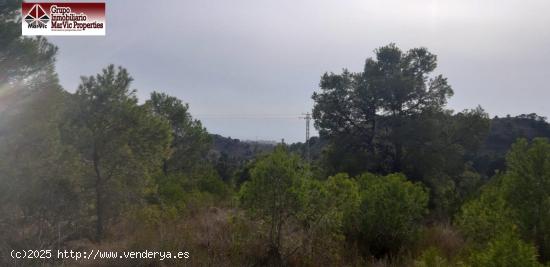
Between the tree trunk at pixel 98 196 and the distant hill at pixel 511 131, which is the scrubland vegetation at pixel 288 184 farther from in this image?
the distant hill at pixel 511 131

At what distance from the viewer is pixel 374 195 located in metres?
7.63

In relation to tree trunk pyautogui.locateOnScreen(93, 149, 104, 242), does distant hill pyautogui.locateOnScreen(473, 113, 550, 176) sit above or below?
above

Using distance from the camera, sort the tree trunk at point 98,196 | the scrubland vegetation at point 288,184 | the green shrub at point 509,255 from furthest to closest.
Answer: the tree trunk at point 98,196
the scrubland vegetation at point 288,184
the green shrub at point 509,255

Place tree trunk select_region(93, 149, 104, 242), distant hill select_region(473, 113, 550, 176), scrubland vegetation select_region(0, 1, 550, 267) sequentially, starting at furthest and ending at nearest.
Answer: distant hill select_region(473, 113, 550, 176) → tree trunk select_region(93, 149, 104, 242) → scrubland vegetation select_region(0, 1, 550, 267)

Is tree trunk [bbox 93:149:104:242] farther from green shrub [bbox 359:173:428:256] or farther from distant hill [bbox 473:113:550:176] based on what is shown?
distant hill [bbox 473:113:550:176]

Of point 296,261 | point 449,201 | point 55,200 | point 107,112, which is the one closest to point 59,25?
point 107,112

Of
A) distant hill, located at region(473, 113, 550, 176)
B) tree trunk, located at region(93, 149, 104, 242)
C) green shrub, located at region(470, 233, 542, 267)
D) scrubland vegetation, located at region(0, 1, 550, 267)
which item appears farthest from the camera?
distant hill, located at region(473, 113, 550, 176)

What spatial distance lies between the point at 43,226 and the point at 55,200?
116cm

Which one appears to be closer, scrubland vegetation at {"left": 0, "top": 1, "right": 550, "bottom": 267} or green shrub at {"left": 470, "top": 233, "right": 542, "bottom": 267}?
green shrub at {"left": 470, "top": 233, "right": 542, "bottom": 267}

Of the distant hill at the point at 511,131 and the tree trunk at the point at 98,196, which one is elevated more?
the distant hill at the point at 511,131

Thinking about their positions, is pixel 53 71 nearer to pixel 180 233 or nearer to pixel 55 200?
pixel 55 200

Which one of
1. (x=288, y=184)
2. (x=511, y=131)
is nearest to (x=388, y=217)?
(x=288, y=184)

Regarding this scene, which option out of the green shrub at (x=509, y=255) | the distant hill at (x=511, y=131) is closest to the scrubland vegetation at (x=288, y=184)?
the green shrub at (x=509, y=255)

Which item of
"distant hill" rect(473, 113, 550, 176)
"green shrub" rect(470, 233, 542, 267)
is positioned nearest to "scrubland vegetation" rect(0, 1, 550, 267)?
"green shrub" rect(470, 233, 542, 267)
